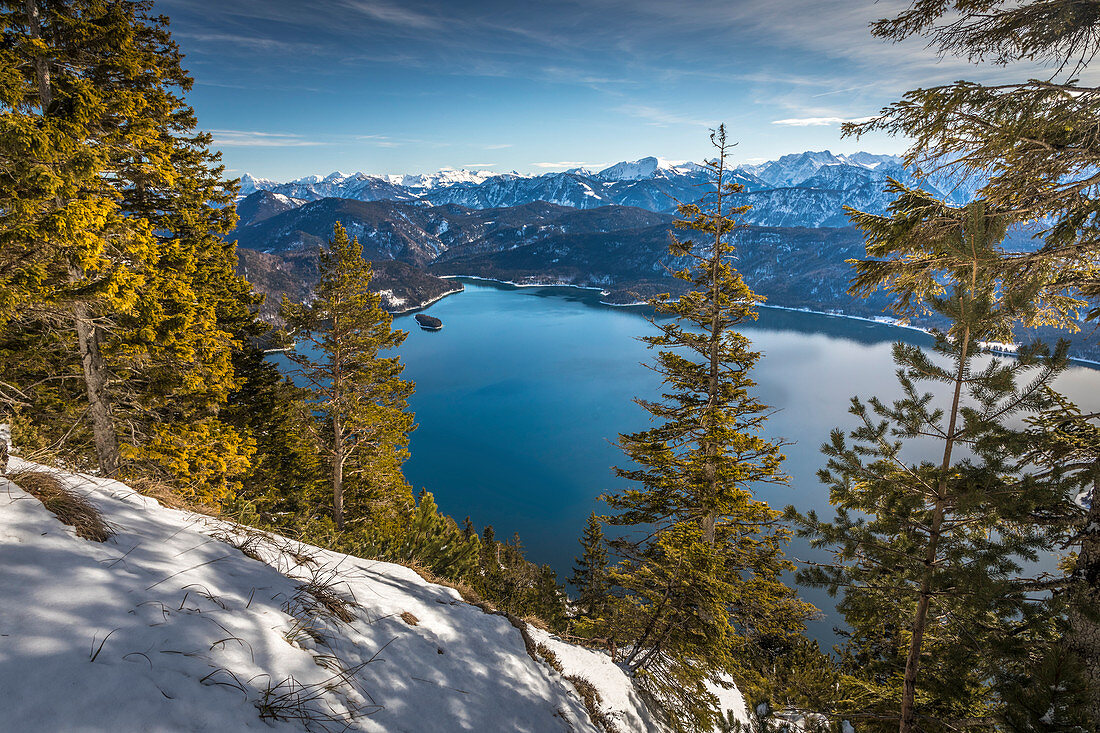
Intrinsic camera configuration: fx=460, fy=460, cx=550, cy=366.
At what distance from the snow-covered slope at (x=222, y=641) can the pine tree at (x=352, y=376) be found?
9.51 m

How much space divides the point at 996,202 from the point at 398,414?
16640mm

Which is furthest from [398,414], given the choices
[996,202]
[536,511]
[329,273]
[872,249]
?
[536,511]

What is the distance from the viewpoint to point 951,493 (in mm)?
5512

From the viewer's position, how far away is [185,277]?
10.4 m

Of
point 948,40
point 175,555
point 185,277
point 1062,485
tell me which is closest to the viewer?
point 175,555

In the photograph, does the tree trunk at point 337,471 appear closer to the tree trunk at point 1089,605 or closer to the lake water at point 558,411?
the lake water at point 558,411

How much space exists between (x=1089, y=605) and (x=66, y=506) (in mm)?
9564

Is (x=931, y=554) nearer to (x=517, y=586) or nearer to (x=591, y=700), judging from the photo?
(x=591, y=700)

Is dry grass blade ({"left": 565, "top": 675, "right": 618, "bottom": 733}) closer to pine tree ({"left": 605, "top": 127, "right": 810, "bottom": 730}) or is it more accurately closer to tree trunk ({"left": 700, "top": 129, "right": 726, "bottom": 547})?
pine tree ({"left": 605, "top": 127, "right": 810, "bottom": 730})

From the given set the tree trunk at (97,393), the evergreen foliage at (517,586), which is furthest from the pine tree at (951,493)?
the tree trunk at (97,393)

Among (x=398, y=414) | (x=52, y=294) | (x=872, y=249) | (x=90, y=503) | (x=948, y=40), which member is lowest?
(x=398, y=414)

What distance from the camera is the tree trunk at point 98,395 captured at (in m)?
8.84

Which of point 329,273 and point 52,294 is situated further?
point 329,273

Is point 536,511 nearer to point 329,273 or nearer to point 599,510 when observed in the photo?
point 599,510
